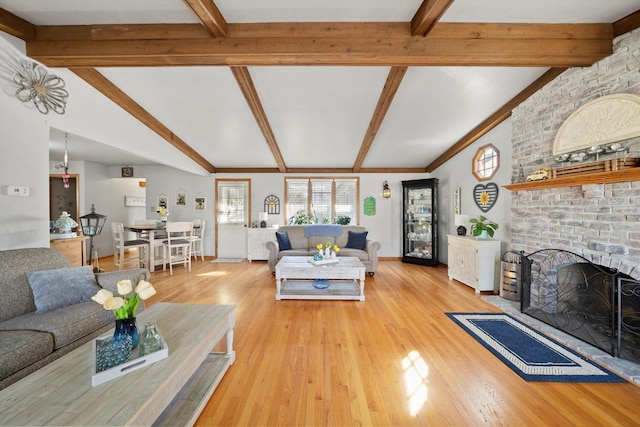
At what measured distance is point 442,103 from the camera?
389cm

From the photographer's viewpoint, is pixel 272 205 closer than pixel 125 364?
No

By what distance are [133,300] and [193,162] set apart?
207 inches

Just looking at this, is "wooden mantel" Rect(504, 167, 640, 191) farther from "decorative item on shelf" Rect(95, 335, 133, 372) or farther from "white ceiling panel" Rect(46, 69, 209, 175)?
"white ceiling panel" Rect(46, 69, 209, 175)

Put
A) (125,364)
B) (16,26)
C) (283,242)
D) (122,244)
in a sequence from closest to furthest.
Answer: (125,364) < (16,26) < (122,244) < (283,242)

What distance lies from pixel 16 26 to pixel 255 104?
93.8 inches

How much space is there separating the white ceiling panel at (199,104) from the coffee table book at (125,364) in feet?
10.1

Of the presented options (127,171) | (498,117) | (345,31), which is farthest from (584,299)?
(127,171)

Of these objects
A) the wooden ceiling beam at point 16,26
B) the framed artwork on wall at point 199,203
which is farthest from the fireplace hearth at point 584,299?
the framed artwork on wall at point 199,203

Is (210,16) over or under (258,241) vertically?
over

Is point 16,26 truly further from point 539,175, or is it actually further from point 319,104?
point 539,175

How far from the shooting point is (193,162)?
6.04 m

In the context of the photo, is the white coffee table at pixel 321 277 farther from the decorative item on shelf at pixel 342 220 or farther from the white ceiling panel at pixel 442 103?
the white ceiling panel at pixel 442 103

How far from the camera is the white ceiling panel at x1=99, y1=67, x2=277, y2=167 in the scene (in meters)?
3.27

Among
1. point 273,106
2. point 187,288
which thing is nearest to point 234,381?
point 187,288
